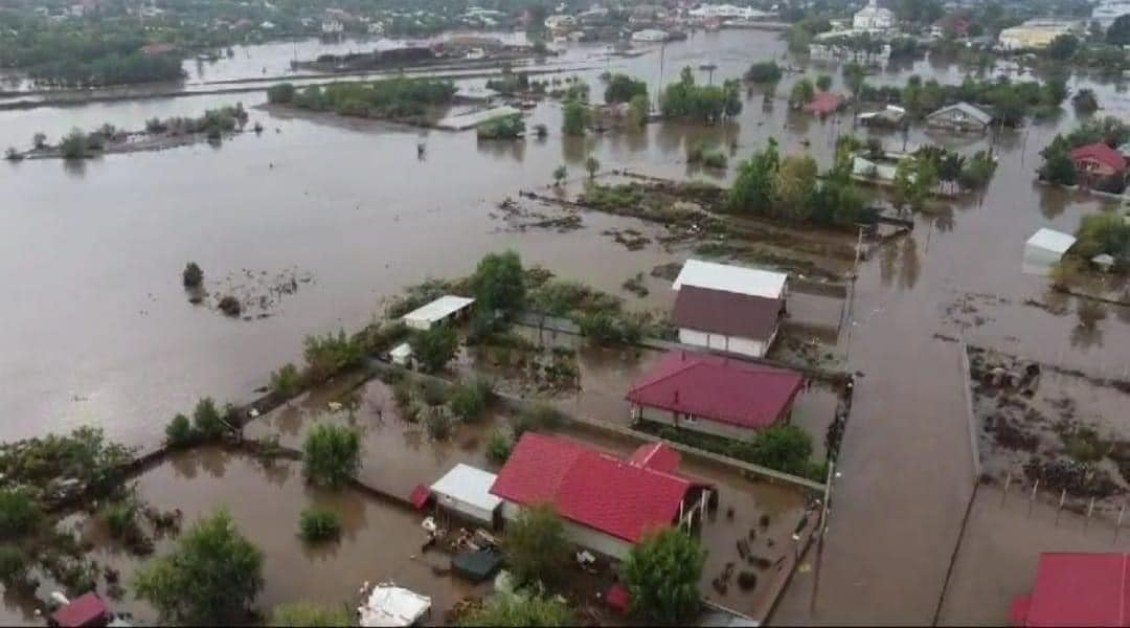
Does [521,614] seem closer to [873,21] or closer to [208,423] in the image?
[208,423]

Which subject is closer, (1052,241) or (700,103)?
(1052,241)

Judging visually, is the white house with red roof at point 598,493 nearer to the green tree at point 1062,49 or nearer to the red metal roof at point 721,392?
the red metal roof at point 721,392

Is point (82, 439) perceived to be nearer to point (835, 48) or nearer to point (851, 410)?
point (851, 410)

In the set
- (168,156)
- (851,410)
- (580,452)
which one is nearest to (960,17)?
(168,156)

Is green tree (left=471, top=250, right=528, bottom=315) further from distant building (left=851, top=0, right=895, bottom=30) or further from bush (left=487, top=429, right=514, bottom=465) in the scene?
distant building (left=851, top=0, right=895, bottom=30)

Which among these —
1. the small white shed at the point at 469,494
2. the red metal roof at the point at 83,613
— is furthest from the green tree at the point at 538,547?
the red metal roof at the point at 83,613

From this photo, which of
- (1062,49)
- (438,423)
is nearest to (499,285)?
(438,423)
